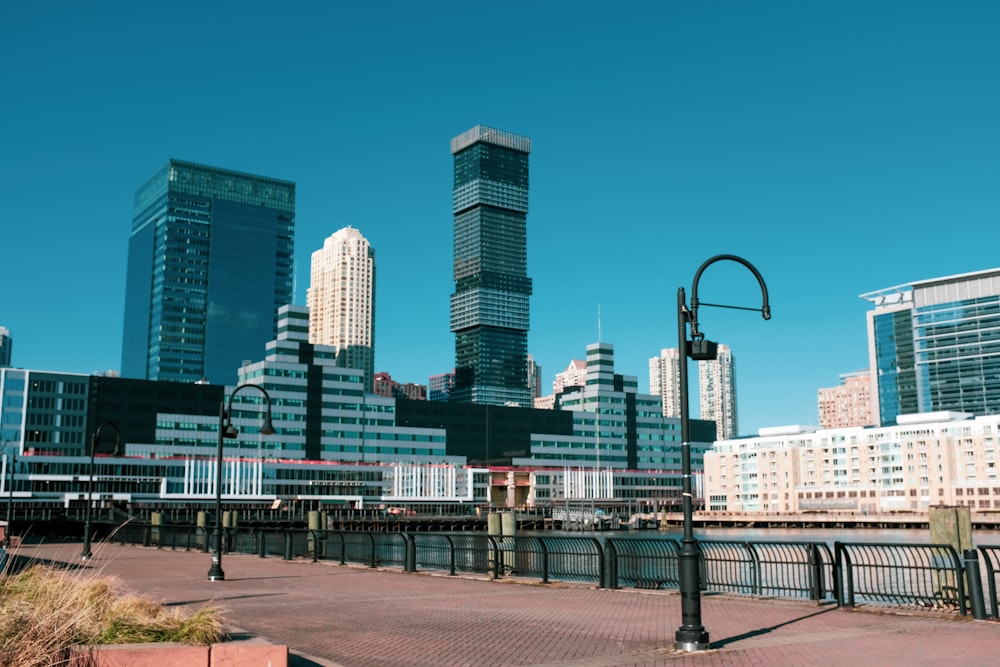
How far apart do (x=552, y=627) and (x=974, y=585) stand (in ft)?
27.8

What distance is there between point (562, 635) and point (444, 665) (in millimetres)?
3730

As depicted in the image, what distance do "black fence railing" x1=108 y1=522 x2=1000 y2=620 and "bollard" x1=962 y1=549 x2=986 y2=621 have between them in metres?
0.02

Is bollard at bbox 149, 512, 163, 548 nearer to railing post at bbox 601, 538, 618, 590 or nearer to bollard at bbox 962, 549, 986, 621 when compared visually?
railing post at bbox 601, 538, 618, 590

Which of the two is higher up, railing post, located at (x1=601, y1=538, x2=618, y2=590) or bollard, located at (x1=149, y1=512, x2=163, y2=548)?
railing post, located at (x1=601, y1=538, x2=618, y2=590)

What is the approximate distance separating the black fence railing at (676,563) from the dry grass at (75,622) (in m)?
6.26

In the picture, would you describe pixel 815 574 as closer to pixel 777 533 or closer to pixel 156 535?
pixel 156 535

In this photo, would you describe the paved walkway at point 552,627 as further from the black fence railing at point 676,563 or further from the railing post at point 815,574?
the black fence railing at point 676,563

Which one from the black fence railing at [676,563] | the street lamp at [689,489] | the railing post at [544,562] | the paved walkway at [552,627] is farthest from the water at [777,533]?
the street lamp at [689,489]

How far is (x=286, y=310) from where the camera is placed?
627 ft

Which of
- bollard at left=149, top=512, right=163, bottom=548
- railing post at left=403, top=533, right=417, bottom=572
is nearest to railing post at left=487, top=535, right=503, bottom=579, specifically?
railing post at left=403, top=533, right=417, bottom=572

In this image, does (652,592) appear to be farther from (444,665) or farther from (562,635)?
(444,665)

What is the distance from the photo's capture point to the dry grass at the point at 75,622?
10.0 meters

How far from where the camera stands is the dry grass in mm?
10019

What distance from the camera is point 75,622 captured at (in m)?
10.8
